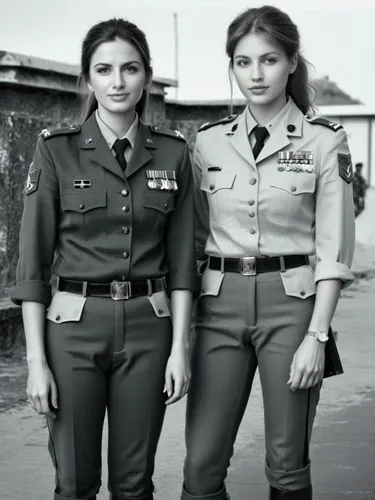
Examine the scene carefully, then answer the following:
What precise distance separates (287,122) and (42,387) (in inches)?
41.2

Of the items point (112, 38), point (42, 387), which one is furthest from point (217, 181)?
point (42, 387)

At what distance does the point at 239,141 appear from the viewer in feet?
11.0

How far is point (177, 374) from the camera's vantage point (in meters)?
3.13

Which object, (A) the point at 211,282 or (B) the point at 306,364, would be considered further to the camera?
(A) the point at 211,282

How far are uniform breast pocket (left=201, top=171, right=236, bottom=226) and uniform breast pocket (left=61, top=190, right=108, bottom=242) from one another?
0.35m

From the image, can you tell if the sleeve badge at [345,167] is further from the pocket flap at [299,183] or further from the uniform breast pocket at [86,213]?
the uniform breast pocket at [86,213]

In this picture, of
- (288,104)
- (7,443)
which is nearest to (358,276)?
(7,443)

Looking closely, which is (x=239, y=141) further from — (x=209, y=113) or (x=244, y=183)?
(x=209, y=113)

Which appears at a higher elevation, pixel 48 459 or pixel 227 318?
pixel 227 318

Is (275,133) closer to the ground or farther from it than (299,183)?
farther from it

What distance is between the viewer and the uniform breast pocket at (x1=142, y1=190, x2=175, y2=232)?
3180 millimetres

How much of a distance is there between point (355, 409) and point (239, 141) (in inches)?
111

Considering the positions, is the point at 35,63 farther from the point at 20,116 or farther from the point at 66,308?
the point at 66,308

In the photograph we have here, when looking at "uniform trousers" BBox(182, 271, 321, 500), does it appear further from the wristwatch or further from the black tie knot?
the black tie knot
